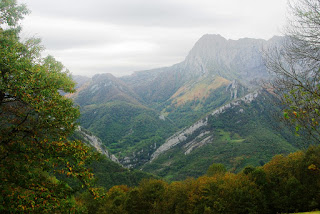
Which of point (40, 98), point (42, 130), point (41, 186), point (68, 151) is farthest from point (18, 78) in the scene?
point (41, 186)

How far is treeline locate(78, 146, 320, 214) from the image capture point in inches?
1443

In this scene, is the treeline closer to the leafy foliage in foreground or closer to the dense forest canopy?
the dense forest canopy

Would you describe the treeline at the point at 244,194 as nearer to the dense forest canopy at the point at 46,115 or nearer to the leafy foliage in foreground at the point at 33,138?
the dense forest canopy at the point at 46,115

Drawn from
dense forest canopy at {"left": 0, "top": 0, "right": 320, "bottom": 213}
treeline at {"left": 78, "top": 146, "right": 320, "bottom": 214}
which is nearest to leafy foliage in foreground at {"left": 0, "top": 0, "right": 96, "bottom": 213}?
dense forest canopy at {"left": 0, "top": 0, "right": 320, "bottom": 213}

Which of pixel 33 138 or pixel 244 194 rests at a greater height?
pixel 33 138

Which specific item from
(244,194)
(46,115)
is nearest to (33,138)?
(46,115)

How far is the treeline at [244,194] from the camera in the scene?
36.7 m

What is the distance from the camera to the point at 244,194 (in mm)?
37594

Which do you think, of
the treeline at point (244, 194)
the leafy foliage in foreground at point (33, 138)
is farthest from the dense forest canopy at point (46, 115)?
the treeline at point (244, 194)

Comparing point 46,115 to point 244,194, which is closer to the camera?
point 46,115

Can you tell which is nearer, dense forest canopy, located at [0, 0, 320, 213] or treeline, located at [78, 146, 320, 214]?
dense forest canopy, located at [0, 0, 320, 213]

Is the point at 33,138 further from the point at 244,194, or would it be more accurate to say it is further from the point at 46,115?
the point at 244,194

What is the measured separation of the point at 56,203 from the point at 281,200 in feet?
138

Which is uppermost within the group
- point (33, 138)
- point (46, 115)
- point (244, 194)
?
point (46, 115)
